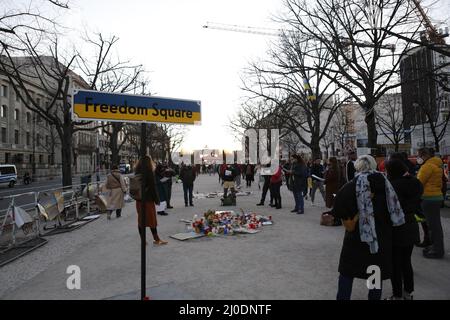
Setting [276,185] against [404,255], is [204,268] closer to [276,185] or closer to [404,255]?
[404,255]

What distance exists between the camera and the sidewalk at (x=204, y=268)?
160 inches

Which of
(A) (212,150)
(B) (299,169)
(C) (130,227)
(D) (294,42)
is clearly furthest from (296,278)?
(A) (212,150)

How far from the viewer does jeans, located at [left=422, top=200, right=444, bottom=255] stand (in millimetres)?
5270

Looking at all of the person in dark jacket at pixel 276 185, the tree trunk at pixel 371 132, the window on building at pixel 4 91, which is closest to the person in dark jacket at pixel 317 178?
the person in dark jacket at pixel 276 185

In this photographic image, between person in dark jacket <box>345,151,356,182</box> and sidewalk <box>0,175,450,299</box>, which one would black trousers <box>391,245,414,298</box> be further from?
person in dark jacket <box>345,151,356,182</box>

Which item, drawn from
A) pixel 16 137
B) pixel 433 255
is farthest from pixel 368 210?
pixel 16 137

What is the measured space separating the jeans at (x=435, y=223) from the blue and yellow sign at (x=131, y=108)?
167 inches

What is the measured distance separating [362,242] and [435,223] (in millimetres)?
2909

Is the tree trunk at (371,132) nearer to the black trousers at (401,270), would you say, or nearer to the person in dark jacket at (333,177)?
the person in dark jacket at (333,177)

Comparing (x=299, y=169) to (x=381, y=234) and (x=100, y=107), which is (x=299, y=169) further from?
(x=100, y=107)

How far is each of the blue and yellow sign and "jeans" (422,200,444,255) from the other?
423 cm

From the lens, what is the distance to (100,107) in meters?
3.38

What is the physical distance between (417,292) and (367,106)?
13608mm

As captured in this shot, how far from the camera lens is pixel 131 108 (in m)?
3.52
